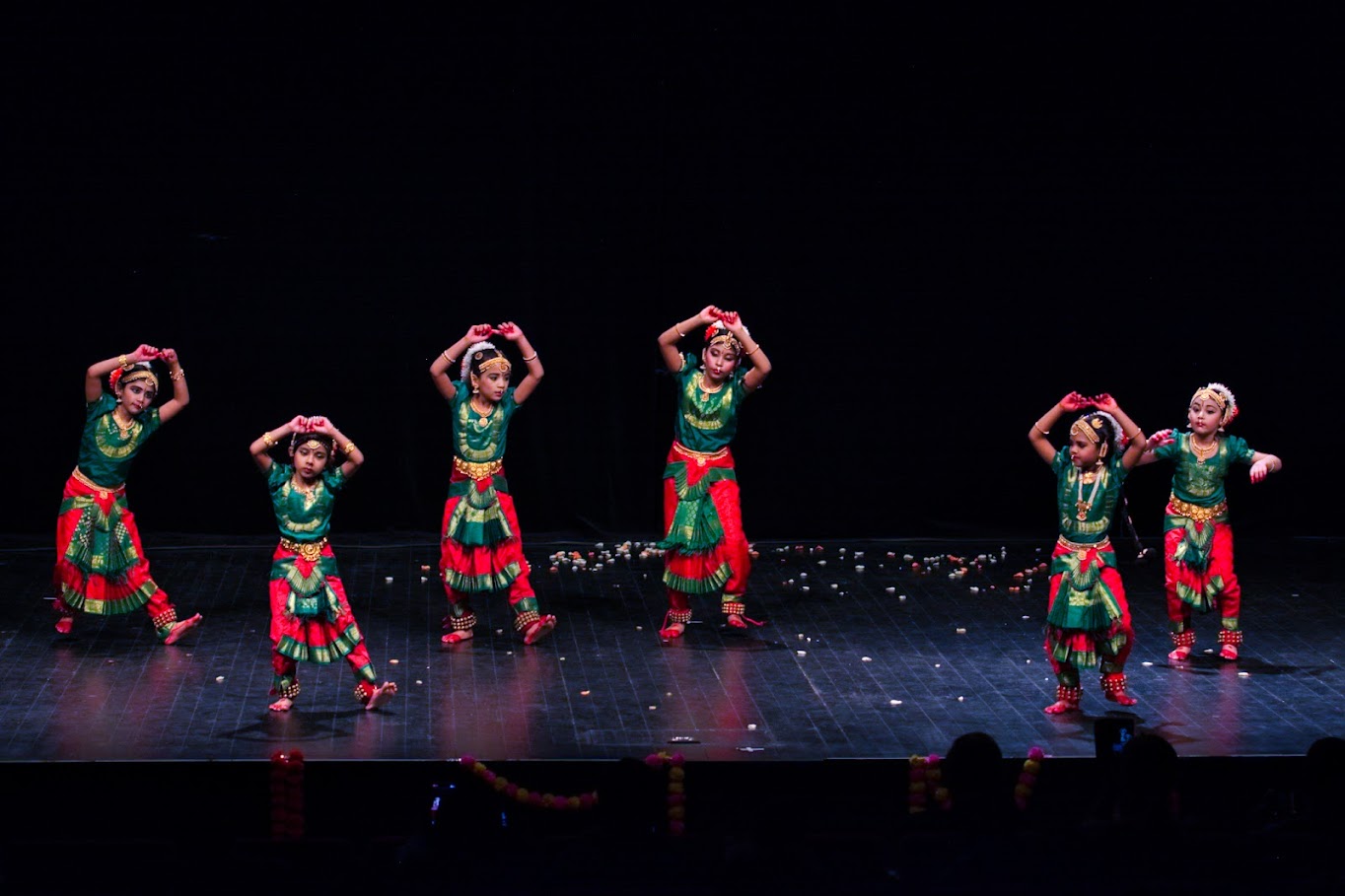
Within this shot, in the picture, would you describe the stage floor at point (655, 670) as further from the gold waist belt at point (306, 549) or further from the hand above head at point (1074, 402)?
the hand above head at point (1074, 402)

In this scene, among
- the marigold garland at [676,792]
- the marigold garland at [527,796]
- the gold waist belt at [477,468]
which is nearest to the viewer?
the marigold garland at [676,792]

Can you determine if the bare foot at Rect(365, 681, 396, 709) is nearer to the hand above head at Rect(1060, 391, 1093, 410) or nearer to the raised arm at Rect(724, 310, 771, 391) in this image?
the raised arm at Rect(724, 310, 771, 391)

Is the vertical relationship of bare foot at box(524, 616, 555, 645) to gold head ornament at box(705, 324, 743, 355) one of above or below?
below

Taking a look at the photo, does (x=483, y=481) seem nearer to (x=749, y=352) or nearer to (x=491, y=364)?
(x=491, y=364)

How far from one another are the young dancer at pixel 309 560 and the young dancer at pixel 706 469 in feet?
5.24

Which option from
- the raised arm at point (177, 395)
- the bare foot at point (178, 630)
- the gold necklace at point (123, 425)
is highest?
the raised arm at point (177, 395)

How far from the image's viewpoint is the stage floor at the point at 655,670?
684 cm

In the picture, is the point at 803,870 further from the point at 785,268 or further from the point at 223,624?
the point at 785,268

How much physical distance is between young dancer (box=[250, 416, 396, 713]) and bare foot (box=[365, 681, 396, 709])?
96 millimetres

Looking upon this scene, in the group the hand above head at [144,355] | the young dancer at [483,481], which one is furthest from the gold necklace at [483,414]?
the hand above head at [144,355]

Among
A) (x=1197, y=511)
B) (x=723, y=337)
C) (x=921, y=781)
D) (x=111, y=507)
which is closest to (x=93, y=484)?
(x=111, y=507)

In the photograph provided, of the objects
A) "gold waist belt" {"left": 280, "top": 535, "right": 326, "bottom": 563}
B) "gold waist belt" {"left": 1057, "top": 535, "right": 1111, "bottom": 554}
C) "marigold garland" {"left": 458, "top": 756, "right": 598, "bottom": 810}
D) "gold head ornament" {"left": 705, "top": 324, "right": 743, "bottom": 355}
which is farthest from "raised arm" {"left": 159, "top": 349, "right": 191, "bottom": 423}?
"gold waist belt" {"left": 1057, "top": 535, "right": 1111, "bottom": 554}

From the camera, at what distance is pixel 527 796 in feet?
20.6

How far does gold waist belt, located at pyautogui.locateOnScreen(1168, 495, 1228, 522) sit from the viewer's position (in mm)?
7801
